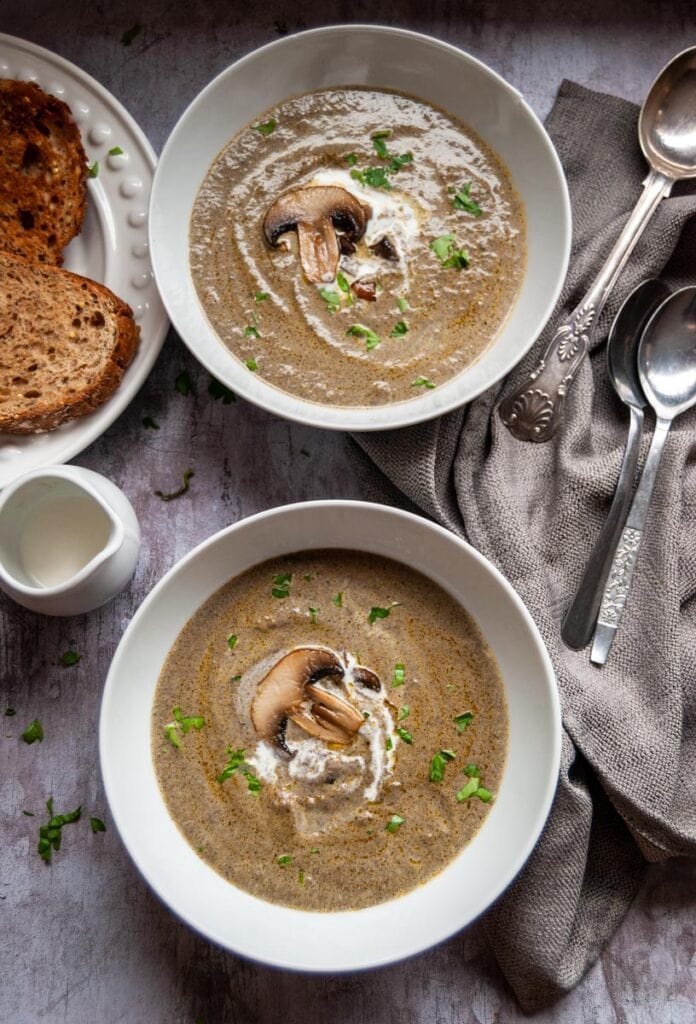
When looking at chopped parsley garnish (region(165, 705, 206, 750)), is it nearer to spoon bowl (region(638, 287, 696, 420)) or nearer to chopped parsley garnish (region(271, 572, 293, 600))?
chopped parsley garnish (region(271, 572, 293, 600))

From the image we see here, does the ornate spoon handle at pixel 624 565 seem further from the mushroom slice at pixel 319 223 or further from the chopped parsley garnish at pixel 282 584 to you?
the mushroom slice at pixel 319 223

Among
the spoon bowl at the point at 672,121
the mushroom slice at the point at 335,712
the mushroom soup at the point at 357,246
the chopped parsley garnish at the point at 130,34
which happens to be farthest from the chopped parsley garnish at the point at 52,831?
the spoon bowl at the point at 672,121

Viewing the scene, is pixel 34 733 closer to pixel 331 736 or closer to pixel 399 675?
pixel 331 736

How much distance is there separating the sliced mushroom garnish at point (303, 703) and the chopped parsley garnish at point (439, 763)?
0.71 ft

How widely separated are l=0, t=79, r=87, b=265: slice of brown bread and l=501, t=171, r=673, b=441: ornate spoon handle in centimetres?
135

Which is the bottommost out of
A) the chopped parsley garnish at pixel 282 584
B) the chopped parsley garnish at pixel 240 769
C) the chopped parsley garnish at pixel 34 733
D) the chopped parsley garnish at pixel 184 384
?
the chopped parsley garnish at pixel 34 733

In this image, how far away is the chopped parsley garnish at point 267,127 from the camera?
9.40 ft

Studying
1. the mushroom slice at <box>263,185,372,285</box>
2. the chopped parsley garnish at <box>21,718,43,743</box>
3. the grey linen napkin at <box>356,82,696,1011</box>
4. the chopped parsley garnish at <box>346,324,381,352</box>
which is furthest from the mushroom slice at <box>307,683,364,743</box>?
the mushroom slice at <box>263,185,372,285</box>

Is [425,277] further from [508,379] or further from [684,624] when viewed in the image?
[684,624]

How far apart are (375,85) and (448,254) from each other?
534 mm

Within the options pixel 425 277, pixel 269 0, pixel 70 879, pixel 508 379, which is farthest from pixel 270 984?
pixel 269 0

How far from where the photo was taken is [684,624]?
2.84 m

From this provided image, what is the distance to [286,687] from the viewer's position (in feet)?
8.56

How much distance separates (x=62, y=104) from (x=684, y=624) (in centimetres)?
226
